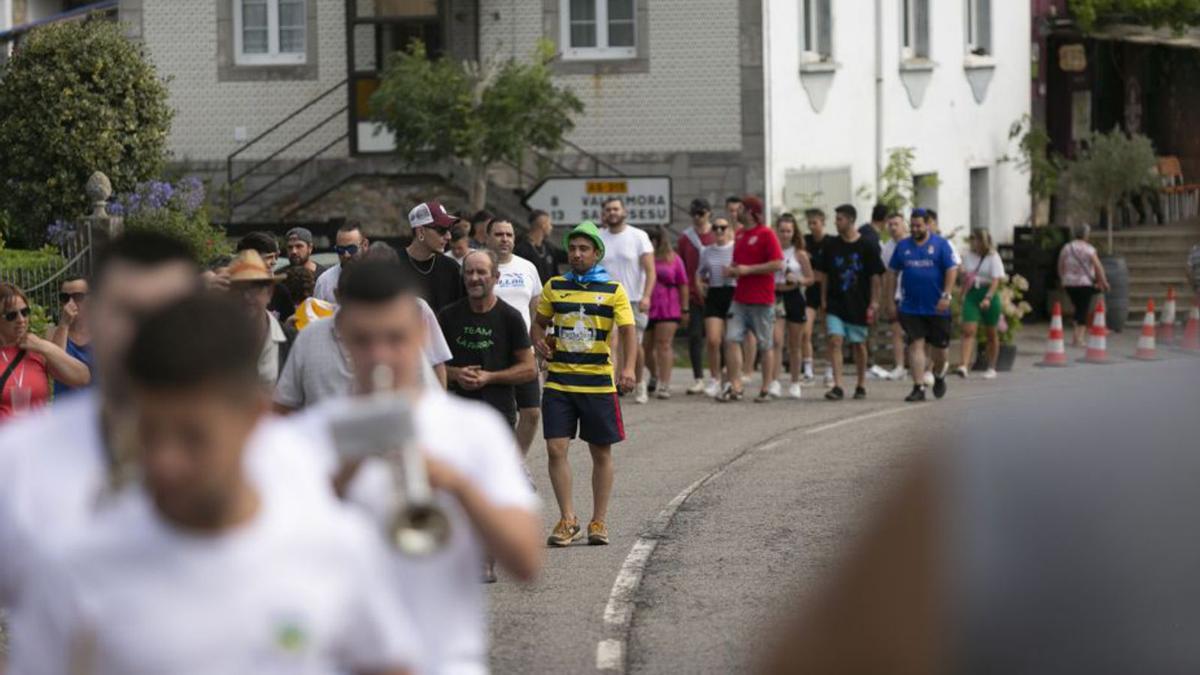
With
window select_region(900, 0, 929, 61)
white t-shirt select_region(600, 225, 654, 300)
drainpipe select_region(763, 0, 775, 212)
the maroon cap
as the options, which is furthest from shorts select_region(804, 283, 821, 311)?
window select_region(900, 0, 929, 61)

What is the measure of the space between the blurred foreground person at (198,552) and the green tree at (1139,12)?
33.6 m

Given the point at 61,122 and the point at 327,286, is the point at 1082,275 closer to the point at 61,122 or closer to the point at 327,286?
the point at 61,122

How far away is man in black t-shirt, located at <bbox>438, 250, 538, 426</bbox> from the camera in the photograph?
36.6 feet

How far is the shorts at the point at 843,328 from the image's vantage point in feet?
66.1

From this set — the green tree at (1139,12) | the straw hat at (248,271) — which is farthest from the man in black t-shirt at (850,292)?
the green tree at (1139,12)

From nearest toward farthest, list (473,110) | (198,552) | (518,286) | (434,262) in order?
(198,552) → (434,262) → (518,286) → (473,110)

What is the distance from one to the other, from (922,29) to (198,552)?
31496 mm

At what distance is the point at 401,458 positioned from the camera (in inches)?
140

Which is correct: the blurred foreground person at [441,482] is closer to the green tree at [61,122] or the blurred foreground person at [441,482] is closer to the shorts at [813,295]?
the shorts at [813,295]

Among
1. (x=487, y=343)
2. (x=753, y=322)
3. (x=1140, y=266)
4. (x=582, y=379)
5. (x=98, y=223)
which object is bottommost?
(x=582, y=379)

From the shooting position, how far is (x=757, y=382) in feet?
73.7

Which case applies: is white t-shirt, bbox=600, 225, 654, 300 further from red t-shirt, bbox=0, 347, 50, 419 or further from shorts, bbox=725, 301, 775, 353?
red t-shirt, bbox=0, 347, 50, 419

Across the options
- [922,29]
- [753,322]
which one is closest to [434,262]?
[753,322]

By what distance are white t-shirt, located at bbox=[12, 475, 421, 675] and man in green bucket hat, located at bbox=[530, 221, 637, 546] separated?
26.4 ft
